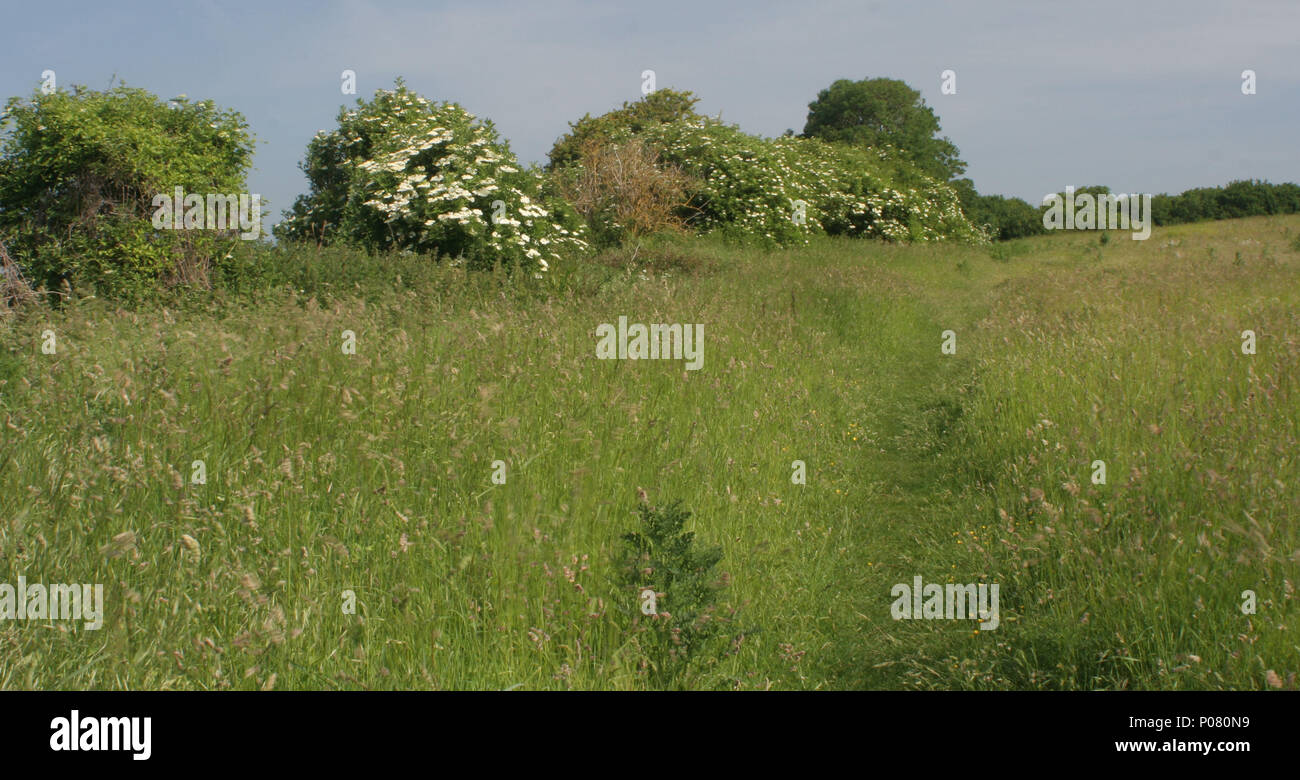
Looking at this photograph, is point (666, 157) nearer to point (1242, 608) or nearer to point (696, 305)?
point (696, 305)

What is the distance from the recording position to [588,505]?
4.25m

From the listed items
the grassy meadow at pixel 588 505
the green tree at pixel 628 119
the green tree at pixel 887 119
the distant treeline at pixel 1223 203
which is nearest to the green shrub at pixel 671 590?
the grassy meadow at pixel 588 505

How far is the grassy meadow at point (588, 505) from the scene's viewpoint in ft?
10.0

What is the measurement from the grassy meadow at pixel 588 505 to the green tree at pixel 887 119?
41073 millimetres

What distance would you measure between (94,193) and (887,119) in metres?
43.8

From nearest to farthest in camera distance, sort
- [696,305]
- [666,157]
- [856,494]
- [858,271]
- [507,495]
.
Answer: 1. [507,495]
2. [856,494]
3. [696,305]
4. [858,271]
5. [666,157]

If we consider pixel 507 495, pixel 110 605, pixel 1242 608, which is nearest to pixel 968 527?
pixel 1242 608

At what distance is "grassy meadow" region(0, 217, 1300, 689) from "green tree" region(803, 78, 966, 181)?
4107 centimetres

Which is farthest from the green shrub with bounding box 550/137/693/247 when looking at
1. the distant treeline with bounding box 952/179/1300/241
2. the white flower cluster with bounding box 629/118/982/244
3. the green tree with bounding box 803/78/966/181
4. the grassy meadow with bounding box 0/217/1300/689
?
the green tree with bounding box 803/78/966/181

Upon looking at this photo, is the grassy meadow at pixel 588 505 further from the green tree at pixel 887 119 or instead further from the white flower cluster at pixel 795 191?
the green tree at pixel 887 119

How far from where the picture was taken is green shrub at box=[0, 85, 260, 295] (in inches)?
384

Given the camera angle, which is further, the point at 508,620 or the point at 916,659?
the point at 916,659

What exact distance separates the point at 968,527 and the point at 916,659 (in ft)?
4.69

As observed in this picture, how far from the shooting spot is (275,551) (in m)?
3.48
